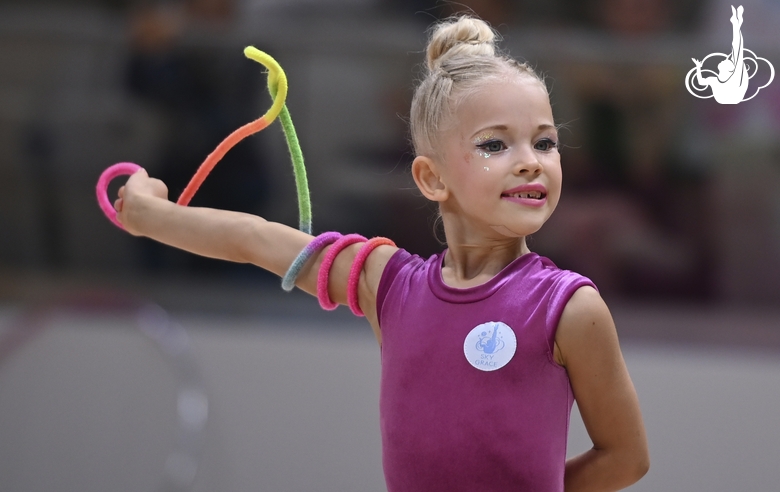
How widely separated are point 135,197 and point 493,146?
1.51 ft

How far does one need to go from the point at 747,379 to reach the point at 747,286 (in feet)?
1.23

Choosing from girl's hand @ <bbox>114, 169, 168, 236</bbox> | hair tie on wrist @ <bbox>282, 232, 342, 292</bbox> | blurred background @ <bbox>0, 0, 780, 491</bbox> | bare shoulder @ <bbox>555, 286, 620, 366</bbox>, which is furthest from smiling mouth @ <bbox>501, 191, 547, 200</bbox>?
blurred background @ <bbox>0, 0, 780, 491</bbox>

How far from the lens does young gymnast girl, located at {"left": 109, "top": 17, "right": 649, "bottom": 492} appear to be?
3.11 ft

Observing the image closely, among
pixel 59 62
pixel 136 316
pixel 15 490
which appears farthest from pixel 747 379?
pixel 59 62

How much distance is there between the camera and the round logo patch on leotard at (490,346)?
3.11 ft

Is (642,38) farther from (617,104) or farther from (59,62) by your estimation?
(59,62)

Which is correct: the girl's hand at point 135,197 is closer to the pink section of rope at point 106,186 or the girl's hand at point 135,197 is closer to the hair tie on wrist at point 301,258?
the pink section of rope at point 106,186

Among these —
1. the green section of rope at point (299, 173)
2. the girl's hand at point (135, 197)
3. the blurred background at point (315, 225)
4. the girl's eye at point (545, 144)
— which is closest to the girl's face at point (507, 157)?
the girl's eye at point (545, 144)

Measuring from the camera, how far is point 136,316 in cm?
256

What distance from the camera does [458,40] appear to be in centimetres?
108

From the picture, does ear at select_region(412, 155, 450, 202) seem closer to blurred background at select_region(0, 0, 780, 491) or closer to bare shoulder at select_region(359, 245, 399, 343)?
bare shoulder at select_region(359, 245, 399, 343)

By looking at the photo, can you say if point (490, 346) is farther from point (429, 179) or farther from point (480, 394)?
point (429, 179)

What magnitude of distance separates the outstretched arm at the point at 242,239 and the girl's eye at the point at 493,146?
6.5 inches

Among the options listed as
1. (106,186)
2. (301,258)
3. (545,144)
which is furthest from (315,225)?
(545,144)
